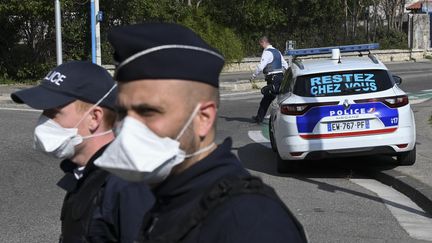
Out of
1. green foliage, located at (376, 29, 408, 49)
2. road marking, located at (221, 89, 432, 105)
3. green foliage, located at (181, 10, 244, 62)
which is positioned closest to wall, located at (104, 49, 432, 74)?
green foliage, located at (181, 10, 244, 62)

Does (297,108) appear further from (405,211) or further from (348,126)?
(405,211)

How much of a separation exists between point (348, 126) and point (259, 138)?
394cm

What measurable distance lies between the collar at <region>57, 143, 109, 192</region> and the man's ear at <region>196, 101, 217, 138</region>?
92 cm

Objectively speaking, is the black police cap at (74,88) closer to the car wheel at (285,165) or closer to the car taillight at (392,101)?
the car taillight at (392,101)

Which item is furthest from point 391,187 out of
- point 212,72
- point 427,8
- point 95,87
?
point 427,8

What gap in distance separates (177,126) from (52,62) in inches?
941

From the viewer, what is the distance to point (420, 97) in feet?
65.0

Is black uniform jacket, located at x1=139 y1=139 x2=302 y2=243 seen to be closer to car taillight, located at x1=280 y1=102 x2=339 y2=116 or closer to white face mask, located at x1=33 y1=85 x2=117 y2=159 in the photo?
white face mask, located at x1=33 y1=85 x2=117 y2=159

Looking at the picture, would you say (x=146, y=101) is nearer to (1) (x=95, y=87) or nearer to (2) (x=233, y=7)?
(1) (x=95, y=87)

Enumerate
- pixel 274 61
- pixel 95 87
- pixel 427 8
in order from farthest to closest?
pixel 427 8
pixel 274 61
pixel 95 87

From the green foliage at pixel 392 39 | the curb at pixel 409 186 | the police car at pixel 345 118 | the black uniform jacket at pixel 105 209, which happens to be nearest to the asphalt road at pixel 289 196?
the curb at pixel 409 186

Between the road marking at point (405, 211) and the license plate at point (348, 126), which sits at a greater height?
the license plate at point (348, 126)

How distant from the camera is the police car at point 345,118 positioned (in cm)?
887

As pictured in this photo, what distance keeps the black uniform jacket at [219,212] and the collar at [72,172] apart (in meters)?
0.91
